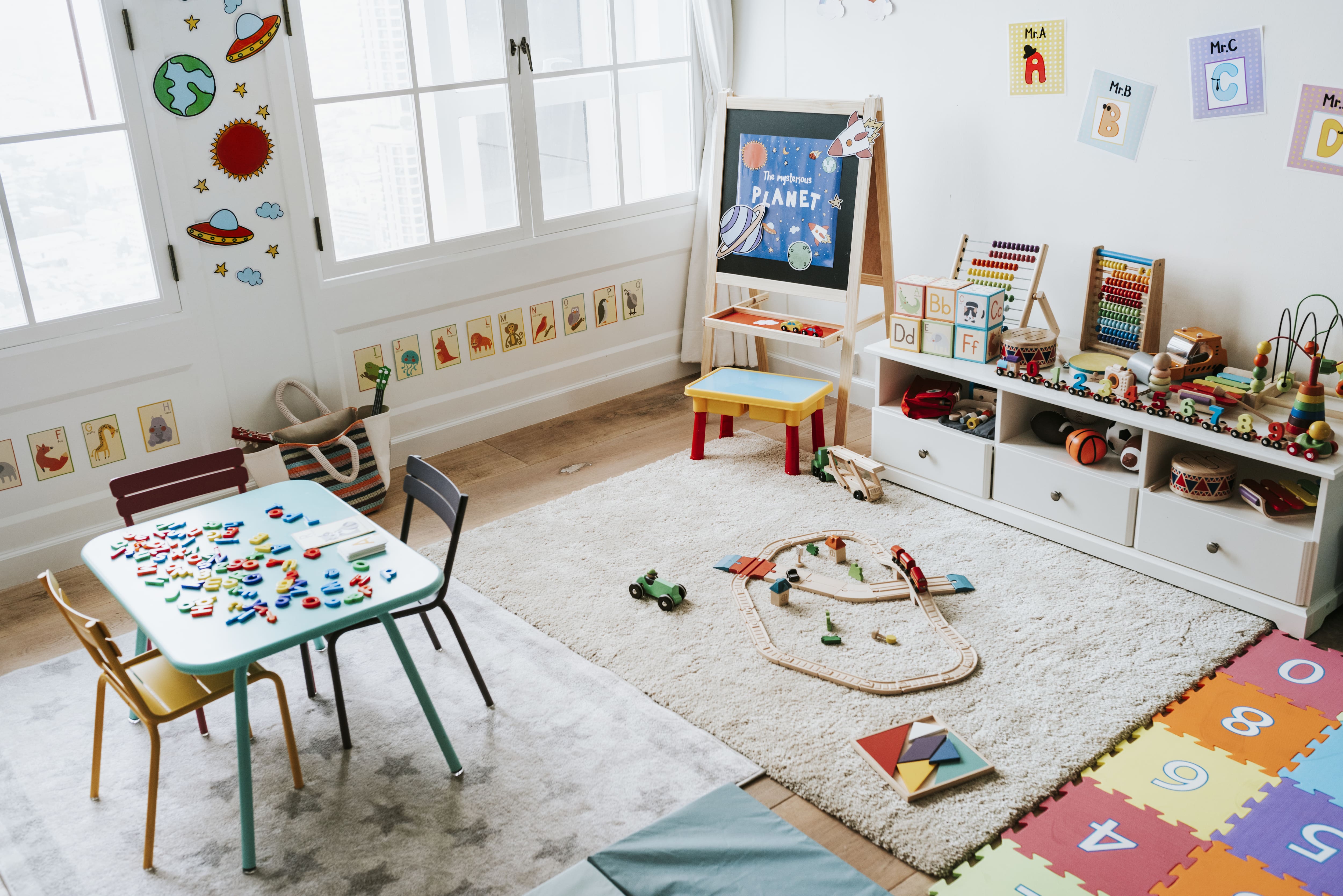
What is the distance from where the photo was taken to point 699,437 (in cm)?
405

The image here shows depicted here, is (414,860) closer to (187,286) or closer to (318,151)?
(187,286)

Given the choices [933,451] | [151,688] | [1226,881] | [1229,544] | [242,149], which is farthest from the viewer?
[933,451]

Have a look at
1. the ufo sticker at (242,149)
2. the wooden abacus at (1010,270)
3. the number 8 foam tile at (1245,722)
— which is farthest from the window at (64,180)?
the number 8 foam tile at (1245,722)

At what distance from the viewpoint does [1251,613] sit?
115 inches

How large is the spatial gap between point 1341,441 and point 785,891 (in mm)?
1906

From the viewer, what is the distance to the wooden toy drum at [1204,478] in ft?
9.66

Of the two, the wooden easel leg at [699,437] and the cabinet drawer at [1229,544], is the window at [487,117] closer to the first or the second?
the wooden easel leg at [699,437]

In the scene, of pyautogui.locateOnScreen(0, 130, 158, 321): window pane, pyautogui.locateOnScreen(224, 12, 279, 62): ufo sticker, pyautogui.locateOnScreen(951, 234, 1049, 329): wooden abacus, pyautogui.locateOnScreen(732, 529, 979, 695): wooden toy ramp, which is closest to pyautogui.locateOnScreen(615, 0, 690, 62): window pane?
pyautogui.locateOnScreen(224, 12, 279, 62): ufo sticker

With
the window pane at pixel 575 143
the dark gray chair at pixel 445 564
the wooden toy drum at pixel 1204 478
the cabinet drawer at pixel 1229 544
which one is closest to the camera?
the dark gray chair at pixel 445 564

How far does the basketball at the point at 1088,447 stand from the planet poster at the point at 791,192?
45.1 inches

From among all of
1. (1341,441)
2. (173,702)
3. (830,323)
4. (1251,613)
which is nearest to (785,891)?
(173,702)

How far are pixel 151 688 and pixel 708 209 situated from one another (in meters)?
3.12

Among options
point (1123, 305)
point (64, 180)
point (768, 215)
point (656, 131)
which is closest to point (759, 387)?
point (768, 215)

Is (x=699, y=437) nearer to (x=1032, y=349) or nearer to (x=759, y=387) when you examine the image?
(x=759, y=387)
